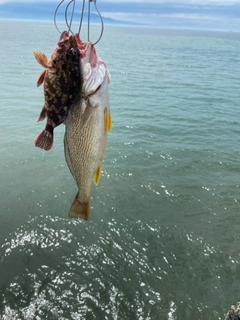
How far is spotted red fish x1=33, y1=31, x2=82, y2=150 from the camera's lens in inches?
101

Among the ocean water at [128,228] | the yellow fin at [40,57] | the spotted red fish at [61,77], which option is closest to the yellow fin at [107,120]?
the spotted red fish at [61,77]

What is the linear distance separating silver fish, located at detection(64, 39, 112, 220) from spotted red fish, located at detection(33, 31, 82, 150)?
0.06 m

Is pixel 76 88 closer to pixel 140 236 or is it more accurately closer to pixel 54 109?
pixel 54 109

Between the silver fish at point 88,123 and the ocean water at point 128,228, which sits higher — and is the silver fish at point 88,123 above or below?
above

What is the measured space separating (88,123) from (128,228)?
12.6 feet

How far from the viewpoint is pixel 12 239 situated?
5.82 metres

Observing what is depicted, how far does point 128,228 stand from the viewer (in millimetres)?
6207

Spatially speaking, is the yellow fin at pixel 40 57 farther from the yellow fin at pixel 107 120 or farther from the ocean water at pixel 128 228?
the ocean water at pixel 128 228

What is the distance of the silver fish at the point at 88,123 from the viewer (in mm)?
2643

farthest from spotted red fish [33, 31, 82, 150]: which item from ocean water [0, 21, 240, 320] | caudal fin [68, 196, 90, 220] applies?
ocean water [0, 21, 240, 320]

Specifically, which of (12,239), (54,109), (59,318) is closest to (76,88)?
(54,109)

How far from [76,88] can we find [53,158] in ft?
20.8

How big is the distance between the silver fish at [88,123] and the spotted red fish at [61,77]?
0.06 meters

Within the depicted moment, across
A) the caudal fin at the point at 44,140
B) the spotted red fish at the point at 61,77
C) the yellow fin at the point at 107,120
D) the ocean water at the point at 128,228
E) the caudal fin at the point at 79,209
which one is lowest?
the ocean water at the point at 128,228
